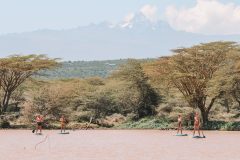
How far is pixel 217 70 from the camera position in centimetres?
6153

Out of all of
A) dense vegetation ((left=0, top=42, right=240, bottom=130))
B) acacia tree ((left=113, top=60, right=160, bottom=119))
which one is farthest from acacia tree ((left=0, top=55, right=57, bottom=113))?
acacia tree ((left=113, top=60, right=160, bottom=119))

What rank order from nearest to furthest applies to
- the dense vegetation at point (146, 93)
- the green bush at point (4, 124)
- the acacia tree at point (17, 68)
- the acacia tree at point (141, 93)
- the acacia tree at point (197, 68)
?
the dense vegetation at point (146, 93) < the acacia tree at point (197, 68) < the green bush at point (4, 124) < the acacia tree at point (17, 68) < the acacia tree at point (141, 93)

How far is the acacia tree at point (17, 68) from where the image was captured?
215 feet

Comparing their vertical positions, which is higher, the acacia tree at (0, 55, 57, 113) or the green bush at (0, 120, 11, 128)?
the acacia tree at (0, 55, 57, 113)

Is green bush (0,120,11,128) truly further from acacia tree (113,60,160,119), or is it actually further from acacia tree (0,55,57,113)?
acacia tree (113,60,160,119)

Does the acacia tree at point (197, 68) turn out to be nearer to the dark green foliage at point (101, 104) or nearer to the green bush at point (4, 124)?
the dark green foliage at point (101, 104)

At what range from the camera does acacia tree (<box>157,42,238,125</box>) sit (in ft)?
202

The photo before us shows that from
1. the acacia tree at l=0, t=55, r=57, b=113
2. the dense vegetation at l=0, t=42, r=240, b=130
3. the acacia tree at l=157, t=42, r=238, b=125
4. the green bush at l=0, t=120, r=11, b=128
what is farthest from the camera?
the acacia tree at l=0, t=55, r=57, b=113

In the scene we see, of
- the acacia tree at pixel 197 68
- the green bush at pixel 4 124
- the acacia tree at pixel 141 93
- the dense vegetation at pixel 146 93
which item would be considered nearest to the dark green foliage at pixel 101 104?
the dense vegetation at pixel 146 93

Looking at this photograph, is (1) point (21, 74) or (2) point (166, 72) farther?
(1) point (21, 74)

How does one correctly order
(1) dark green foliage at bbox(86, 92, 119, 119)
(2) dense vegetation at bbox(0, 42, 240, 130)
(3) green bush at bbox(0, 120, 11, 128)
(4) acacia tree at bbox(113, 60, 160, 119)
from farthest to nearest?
1. (4) acacia tree at bbox(113, 60, 160, 119)
2. (1) dark green foliage at bbox(86, 92, 119, 119)
3. (3) green bush at bbox(0, 120, 11, 128)
4. (2) dense vegetation at bbox(0, 42, 240, 130)

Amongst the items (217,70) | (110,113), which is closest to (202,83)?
(217,70)

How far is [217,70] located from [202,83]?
2.31m

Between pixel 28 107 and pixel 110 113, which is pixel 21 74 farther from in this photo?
pixel 110 113
